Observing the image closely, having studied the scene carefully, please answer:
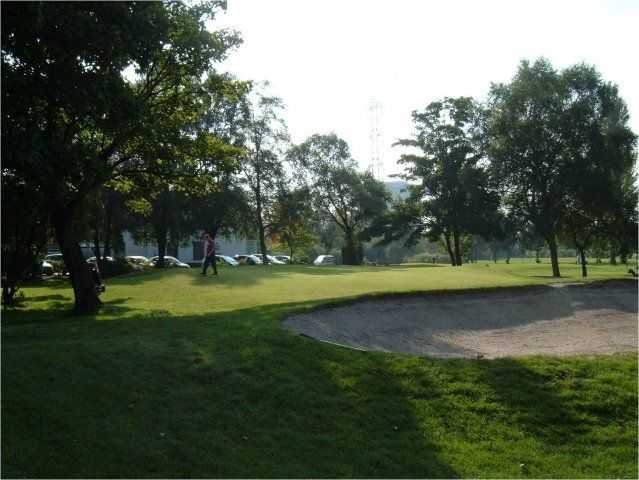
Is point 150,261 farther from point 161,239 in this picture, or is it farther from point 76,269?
A: point 76,269

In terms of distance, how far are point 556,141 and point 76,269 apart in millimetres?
35104

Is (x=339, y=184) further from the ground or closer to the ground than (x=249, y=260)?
further from the ground

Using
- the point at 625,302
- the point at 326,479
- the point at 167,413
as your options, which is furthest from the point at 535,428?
the point at 625,302

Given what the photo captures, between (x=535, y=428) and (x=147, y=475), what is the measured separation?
594 centimetres

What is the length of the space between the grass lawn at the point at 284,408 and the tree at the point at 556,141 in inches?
1301

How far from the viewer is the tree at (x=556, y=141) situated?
4275 cm

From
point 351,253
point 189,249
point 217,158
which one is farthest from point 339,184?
point 217,158

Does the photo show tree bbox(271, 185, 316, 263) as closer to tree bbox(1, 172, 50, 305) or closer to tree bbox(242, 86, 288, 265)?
tree bbox(242, 86, 288, 265)

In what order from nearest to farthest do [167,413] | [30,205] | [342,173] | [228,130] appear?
[167,413] → [30,205] → [228,130] → [342,173]

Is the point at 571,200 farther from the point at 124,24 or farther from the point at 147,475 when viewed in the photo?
the point at 147,475

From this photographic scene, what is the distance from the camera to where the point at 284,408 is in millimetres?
8914

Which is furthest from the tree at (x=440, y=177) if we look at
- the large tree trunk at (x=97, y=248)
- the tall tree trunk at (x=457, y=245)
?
the large tree trunk at (x=97, y=248)

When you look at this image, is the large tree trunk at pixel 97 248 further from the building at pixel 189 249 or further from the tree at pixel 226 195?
the building at pixel 189 249

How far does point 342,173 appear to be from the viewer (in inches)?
2965
